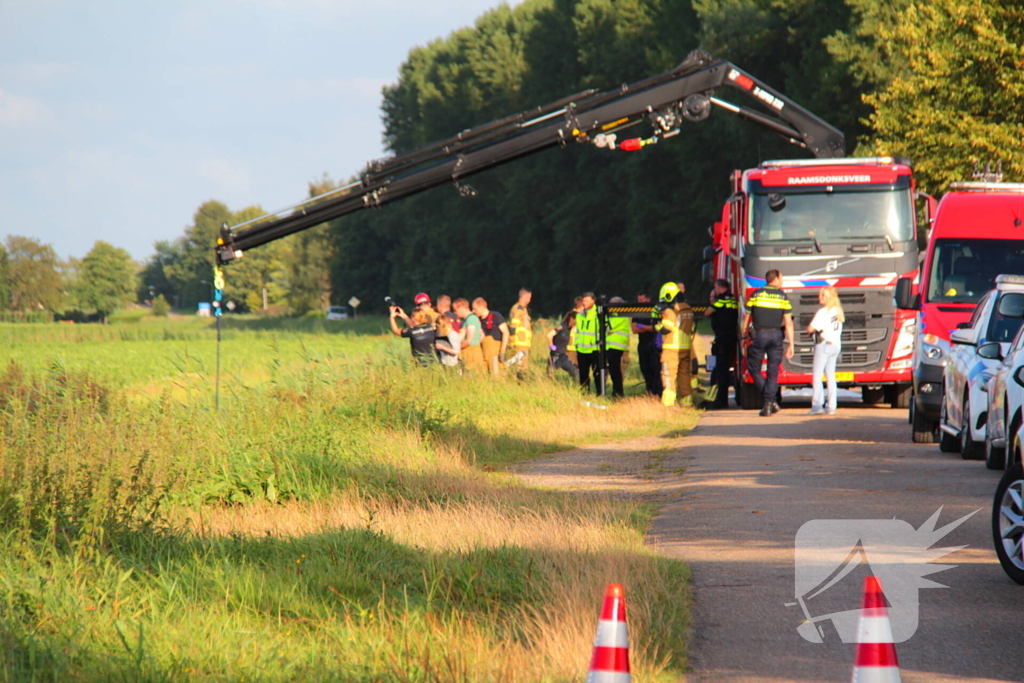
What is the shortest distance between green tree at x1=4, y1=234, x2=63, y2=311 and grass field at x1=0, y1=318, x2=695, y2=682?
620cm

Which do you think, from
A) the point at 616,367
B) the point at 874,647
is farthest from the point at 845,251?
the point at 874,647

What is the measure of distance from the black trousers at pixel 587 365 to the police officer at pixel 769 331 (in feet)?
9.73

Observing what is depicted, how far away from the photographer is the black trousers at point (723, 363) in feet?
62.2

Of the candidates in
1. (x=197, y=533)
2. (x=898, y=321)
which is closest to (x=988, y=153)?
(x=898, y=321)

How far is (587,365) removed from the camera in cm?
1947

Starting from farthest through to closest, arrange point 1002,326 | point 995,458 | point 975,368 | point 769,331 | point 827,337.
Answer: point 769,331
point 827,337
point 1002,326
point 975,368
point 995,458

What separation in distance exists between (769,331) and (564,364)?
5.35 metres

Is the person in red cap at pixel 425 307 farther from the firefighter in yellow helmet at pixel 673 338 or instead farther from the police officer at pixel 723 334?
the police officer at pixel 723 334

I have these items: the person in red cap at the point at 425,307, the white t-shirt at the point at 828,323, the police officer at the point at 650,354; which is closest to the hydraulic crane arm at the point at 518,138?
the person in red cap at the point at 425,307

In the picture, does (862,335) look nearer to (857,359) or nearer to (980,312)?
(857,359)

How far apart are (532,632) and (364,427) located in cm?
768

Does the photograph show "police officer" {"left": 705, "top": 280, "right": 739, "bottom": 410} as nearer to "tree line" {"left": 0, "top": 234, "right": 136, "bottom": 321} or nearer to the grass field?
the grass field

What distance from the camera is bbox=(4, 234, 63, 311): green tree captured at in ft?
61.7

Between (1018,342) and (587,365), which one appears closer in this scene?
(1018,342)
